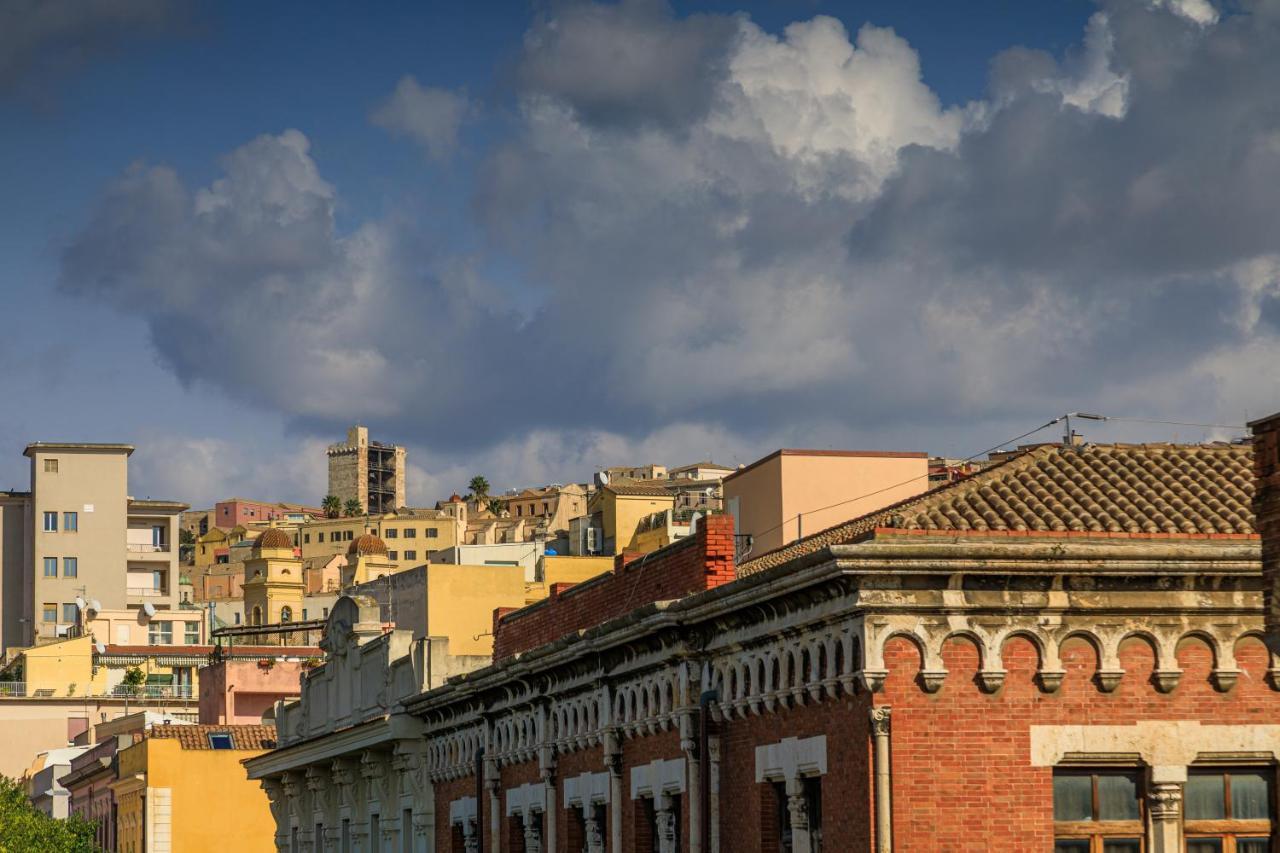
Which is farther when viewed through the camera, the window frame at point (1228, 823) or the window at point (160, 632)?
the window at point (160, 632)

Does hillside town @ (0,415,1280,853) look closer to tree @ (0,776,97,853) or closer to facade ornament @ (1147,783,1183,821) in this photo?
facade ornament @ (1147,783,1183,821)

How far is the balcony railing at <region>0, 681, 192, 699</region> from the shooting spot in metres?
102

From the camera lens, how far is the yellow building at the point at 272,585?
15100 centimetres

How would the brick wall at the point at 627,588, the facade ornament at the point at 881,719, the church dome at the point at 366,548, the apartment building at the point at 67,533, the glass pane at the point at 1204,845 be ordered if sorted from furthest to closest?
the church dome at the point at 366,548
the apartment building at the point at 67,533
the brick wall at the point at 627,588
the glass pane at the point at 1204,845
the facade ornament at the point at 881,719

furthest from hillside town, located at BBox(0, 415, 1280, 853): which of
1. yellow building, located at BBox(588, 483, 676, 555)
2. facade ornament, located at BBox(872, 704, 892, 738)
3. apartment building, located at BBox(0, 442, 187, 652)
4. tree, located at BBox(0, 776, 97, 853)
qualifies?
apartment building, located at BBox(0, 442, 187, 652)

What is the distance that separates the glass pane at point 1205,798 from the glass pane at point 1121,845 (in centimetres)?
62

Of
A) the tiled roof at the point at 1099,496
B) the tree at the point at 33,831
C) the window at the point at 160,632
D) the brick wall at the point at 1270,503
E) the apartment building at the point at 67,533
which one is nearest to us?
the brick wall at the point at 1270,503

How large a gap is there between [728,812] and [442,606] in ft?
97.7

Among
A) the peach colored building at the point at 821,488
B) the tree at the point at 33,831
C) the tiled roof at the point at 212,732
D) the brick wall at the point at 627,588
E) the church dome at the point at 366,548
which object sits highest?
the church dome at the point at 366,548

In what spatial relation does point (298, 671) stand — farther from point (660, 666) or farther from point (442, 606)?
point (660, 666)

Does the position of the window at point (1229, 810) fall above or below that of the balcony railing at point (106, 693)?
below

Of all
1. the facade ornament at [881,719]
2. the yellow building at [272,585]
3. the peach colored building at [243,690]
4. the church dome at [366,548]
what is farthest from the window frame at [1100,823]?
the church dome at [366,548]

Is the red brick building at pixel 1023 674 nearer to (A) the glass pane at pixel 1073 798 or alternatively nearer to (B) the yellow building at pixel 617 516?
(A) the glass pane at pixel 1073 798

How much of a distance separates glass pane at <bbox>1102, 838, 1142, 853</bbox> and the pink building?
5384 centimetres
